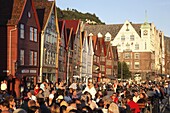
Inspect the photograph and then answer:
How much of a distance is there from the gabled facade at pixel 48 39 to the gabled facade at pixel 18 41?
2745 millimetres

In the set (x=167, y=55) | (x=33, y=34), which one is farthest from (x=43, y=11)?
(x=167, y=55)

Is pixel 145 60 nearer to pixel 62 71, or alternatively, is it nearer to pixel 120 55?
pixel 120 55

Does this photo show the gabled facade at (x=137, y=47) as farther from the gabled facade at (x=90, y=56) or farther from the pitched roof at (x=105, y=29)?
the gabled facade at (x=90, y=56)

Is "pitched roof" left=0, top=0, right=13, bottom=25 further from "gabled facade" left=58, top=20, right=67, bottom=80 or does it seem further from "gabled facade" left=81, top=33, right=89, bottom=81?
"gabled facade" left=81, top=33, right=89, bottom=81

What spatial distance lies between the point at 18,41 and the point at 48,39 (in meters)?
9.35

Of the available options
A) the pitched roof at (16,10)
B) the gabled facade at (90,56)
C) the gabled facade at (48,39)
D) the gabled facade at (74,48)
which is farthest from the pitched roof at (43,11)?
the gabled facade at (90,56)

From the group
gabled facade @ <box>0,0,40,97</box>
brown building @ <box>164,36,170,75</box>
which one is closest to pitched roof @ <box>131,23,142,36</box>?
brown building @ <box>164,36,170,75</box>

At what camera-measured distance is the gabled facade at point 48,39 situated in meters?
43.8

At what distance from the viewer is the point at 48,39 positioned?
1800 inches

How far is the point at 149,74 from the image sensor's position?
3893 inches

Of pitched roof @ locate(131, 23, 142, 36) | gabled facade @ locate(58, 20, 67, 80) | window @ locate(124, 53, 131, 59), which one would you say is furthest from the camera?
pitched roof @ locate(131, 23, 142, 36)

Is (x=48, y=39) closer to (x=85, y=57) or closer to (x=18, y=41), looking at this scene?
(x=18, y=41)

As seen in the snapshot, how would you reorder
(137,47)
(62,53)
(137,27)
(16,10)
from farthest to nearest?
(137,27)
(137,47)
(62,53)
(16,10)

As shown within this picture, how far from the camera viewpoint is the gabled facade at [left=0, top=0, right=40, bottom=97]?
118 feet
